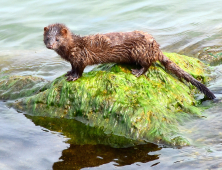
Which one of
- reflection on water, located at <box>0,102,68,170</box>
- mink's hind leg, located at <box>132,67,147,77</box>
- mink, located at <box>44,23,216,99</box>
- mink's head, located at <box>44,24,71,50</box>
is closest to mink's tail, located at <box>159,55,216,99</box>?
mink, located at <box>44,23,216,99</box>

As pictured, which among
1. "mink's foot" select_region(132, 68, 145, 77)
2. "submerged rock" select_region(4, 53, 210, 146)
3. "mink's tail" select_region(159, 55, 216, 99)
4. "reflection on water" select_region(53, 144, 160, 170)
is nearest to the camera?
"reflection on water" select_region(53, 144, 160, 170)

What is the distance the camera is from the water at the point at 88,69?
4680mm

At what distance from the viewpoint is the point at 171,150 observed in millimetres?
4801

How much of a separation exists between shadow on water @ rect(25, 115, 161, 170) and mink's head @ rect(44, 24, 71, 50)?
1.39 metres

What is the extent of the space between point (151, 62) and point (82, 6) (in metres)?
8.48

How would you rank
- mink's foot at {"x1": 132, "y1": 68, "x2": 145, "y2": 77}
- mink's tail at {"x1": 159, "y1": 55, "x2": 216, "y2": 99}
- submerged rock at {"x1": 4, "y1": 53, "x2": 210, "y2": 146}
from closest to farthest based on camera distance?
1. submerged rock at {"x1": 4, "y1": 53, "x2": 210, "y2": 146}
2. mink's foot at {"x1": 132, "y1": 68, "x2": 145, "y2": 77}
3. mink's tail at {"x1": 159, "y1": 55, "x2": 216, "y2": 99}

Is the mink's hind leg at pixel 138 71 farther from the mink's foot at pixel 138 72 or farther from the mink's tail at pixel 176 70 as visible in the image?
the mink's tail at pixel 176 70

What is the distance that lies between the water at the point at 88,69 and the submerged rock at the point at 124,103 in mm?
265

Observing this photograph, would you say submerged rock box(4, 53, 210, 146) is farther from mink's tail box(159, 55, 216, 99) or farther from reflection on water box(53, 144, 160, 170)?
reflection on water box(53, 144, 160, 170)

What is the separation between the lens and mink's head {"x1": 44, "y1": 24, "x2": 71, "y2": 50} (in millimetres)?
5965

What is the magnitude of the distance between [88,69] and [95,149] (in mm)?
4096

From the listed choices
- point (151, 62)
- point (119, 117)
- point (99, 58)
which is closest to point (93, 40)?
point (99, 58)

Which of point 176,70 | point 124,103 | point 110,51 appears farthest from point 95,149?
point 176,70

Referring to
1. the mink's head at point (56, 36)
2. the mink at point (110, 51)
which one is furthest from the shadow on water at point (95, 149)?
the mink's head at point (56, 36)
